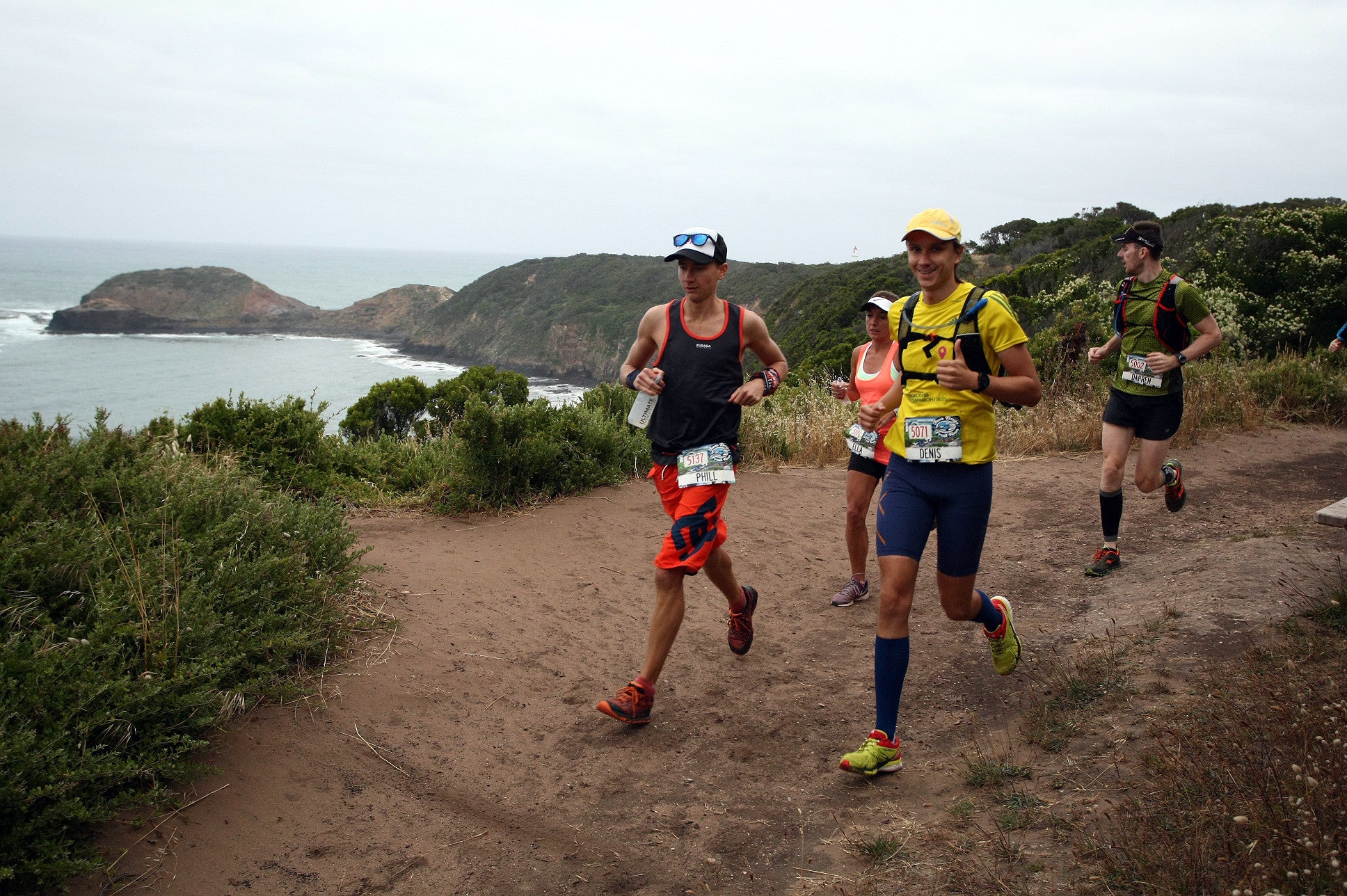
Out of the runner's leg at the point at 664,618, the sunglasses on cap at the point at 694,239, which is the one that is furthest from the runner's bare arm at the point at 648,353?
the runner's leg at the point at 664,618

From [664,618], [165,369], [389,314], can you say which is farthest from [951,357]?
[389,314]

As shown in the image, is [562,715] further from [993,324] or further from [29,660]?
[993,324]

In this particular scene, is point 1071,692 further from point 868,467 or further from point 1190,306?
point 1190,306

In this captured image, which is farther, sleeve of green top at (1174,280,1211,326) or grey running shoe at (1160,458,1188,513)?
grey running shoe at (1160,458,1188,513)

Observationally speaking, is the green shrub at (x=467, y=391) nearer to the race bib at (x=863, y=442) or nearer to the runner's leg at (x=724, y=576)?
the race bib at (x=863, y=442)

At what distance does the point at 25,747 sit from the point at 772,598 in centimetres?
434

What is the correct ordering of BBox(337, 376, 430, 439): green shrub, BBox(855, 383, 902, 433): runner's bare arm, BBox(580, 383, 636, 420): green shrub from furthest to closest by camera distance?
BBox(337, 376, 430, 439): green shrub → BBox(580, 383, 636, 420): green shrub → BBox(855, 383, 902, 433): runner's bare arm

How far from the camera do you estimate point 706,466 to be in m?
4.24

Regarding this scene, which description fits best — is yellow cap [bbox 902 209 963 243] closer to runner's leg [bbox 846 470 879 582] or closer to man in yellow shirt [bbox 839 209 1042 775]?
man in yellow shirt [bbox 839 209 1042 775]

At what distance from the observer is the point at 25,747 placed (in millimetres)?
2859

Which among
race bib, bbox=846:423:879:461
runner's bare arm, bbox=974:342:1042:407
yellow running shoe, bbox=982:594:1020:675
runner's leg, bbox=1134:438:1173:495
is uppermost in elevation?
runner's bare arm, bbox=974:342:1042:407

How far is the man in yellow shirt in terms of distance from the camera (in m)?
3.67

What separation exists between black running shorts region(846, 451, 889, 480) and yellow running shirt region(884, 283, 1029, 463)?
5.00 feet

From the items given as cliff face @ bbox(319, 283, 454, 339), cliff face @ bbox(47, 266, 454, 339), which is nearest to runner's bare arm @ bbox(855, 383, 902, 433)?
cliff face @ bbox(47, 266, 454, 339)
